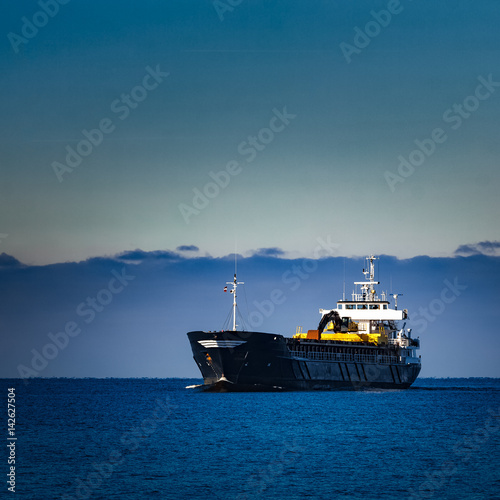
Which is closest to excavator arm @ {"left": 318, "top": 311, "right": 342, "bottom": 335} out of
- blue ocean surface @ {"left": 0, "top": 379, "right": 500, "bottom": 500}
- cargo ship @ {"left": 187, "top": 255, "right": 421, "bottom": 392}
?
cargo ship @ {"left": 187, "top": 255, "right": 421, "bottom": 392}

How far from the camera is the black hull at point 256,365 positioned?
7912 centimetres

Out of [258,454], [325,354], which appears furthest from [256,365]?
[258,454]

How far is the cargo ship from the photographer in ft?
263

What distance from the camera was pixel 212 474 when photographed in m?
36.9

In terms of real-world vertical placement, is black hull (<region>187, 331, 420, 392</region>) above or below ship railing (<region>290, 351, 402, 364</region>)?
below

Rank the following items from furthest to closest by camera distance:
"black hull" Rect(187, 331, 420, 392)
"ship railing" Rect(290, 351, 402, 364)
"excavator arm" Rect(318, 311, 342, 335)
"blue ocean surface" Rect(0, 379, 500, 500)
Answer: "excavator arm" Rect(318, 311, 342, 335), "ship railing" Rect(290, 351, 402, 364), "black hull" Rect(187, 331, 420, 392), "blue ocean surface" Rect(0, 379, 500, 500)

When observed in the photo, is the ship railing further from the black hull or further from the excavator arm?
the excavator arm

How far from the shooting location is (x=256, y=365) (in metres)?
81.5

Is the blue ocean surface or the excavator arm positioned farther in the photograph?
the excavator arm

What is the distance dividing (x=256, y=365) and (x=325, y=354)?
47.2 feet

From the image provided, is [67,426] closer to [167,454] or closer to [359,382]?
[167,454]

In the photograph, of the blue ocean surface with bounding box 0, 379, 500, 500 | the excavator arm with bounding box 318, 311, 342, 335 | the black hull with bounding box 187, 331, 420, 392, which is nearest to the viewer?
the blue ocean surface with bounding box 0, 379, 500, 500

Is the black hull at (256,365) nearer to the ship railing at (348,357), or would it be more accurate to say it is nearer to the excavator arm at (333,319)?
the ship railing at (348,357)

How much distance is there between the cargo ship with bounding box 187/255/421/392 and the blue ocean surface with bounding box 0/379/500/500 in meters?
7.81
